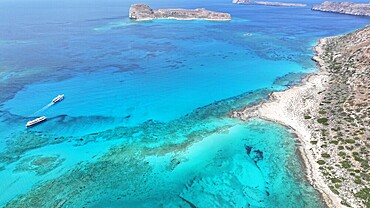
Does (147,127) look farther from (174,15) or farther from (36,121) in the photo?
(174,15)

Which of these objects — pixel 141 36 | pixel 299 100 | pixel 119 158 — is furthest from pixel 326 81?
pixel 141 36

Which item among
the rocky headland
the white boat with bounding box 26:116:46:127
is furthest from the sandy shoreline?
the white boat with bounding box 26:116:46:127

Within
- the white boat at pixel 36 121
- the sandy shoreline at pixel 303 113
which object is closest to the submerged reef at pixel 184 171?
the sandy shoreline at pixel 303 113

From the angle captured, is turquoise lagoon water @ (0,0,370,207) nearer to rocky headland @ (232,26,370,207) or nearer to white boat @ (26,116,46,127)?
white boat @ (26,116,46,127)

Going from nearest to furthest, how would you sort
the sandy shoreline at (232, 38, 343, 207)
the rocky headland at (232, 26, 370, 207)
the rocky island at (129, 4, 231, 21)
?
1. the rocky headland at (232, 26, 370, 207)
2. the sandy shoreline at (232, 38, 343, 207)
3. the rocky island at (129, 4, 231, 21)

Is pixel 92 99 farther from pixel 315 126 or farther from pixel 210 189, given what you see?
pixel 315 126

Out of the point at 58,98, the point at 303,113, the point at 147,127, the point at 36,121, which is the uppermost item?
the point at 58,98

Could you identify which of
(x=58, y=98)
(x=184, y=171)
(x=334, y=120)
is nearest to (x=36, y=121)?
(x=58, y=98)
